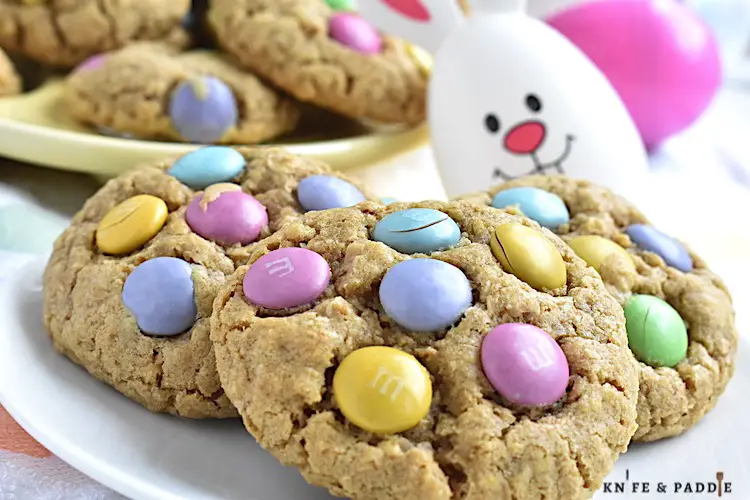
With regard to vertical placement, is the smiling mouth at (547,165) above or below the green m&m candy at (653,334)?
below

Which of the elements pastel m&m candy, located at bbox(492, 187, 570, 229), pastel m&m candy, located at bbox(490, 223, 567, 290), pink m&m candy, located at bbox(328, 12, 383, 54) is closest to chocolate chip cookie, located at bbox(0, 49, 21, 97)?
pink m&m candy, located at bbox(328, 12, 383, 54)

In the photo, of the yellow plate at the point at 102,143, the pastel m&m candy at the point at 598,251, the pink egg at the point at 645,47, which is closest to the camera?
the pastel m&m candy at the point at 598,251

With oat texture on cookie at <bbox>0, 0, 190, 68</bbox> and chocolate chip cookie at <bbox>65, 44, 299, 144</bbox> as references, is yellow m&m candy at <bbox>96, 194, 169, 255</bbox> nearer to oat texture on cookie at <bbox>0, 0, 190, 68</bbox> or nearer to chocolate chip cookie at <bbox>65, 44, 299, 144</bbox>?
chocolate chip cookie at <bbox>65, 44, 299, 144</bbox>

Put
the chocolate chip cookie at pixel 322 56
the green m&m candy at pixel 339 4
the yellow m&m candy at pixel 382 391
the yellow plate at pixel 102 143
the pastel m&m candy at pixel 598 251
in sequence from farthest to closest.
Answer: the green m&m candy at pixel 339 4
the chocolate chip cookie at pixel 322 56
the yellow plate at pixel 102 143
the pastel m&m candy at pixel 598 251
the yellow m&m candy at pixel 382 391

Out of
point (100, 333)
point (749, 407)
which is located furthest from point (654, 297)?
point (100, 333)

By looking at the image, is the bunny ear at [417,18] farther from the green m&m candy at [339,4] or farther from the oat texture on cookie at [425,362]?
the oat texture on cookie at [425,362]

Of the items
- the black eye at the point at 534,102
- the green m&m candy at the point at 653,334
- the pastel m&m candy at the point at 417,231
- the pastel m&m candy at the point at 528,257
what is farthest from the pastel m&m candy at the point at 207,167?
the black eye at the point at 534,102

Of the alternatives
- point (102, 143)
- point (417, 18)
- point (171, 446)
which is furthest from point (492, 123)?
point (171, 446)
